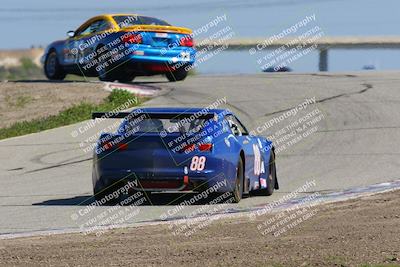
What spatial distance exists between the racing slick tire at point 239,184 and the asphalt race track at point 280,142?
22 centimetres

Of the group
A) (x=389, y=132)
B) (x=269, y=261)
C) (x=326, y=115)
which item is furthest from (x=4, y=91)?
(x=269, y=261)

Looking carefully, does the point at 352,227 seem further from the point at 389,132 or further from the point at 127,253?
the point at 389,132

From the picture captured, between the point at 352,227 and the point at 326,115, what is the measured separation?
12233mm

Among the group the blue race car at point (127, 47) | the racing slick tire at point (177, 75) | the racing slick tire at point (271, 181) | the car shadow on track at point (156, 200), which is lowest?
the racing slick tire at point (177, 75)

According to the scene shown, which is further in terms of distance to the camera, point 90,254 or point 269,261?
point 90,254

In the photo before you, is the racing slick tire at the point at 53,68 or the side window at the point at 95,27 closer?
the side window at the point at 95,27

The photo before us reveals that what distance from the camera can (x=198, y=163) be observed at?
1173cm

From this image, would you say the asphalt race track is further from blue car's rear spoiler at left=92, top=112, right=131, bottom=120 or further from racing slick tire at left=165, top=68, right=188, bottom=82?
blue car's rear spoiler at left=92, top=112, right=131, bottom=120

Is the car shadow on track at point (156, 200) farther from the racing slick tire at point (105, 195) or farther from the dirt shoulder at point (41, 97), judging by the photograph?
the dirt shoulder at point (41, 97)

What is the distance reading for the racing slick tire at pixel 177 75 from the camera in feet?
86.7

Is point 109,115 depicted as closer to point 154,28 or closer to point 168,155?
point 168,155

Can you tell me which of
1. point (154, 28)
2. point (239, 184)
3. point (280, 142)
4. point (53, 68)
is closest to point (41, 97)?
point (53, 68)

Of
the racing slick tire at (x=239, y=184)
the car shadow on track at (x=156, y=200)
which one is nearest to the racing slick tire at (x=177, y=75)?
the car shadow on track at (x=156, y=200)

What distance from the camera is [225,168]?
1174 cm
